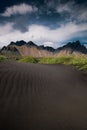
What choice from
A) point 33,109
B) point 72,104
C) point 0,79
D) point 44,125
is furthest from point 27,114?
point 0,79

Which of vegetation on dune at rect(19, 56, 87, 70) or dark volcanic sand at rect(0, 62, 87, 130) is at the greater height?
vegetation on dune at rect(19, 56, 87, 70)

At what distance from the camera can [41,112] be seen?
23.0ft

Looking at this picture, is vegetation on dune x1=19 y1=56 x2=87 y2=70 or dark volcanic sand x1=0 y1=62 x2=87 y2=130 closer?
dark volcanic sand x1=0 y1=62 x2=87 y2=130

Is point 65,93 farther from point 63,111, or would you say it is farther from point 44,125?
point 44,125

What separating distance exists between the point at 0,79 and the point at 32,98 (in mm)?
3409

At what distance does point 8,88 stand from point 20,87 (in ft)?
2.53

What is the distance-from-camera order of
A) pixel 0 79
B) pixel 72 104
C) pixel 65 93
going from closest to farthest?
1. pixel 72 104
2. pixel 65 93
3. pixel 0 79

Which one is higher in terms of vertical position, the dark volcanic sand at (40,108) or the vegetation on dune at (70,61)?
the vegetation on dune at (70,61)

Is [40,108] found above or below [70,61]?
below

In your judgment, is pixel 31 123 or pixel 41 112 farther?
pixel 41 112

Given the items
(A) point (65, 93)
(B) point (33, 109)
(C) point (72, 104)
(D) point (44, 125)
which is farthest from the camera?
(A) point (65, 93)

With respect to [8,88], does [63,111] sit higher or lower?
lower

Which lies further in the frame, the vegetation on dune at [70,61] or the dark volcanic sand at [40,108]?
the vegetation on dune at [70,61]

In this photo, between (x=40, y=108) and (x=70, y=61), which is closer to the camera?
(x=40, y=108)
